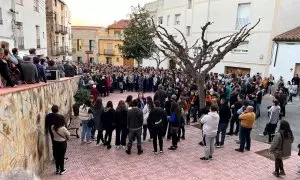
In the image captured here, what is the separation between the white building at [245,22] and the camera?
64.8 feet

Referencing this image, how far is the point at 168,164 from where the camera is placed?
793cm

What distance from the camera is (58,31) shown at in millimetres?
32500

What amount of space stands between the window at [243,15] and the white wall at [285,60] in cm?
344

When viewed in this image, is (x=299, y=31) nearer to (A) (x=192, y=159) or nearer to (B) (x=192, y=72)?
(B) (x=192, y=72)

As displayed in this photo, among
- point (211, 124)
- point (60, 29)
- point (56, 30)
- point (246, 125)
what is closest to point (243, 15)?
point (246, 125)

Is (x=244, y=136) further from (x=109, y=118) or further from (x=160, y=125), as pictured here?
(x=109, y=118)

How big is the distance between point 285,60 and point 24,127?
59.6ft

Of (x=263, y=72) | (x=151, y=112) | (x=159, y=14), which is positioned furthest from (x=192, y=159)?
(x=159, y=14)

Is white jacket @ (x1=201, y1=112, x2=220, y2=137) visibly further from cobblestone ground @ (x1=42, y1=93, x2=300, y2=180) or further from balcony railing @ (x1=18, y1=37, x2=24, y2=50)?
balcony railing @ (x1=18, y1=37, x2=24, y2=50)

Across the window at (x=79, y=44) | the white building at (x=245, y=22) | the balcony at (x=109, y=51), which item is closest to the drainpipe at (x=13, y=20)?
the white building at (x=245, y=22)

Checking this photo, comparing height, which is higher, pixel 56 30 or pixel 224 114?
pixel 56 30

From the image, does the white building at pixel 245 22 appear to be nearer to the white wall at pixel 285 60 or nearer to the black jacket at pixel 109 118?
the white wall at pixel 285 60

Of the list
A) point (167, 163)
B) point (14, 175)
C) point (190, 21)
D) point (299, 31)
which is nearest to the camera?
point (14, 175)

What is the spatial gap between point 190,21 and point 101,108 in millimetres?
20751
